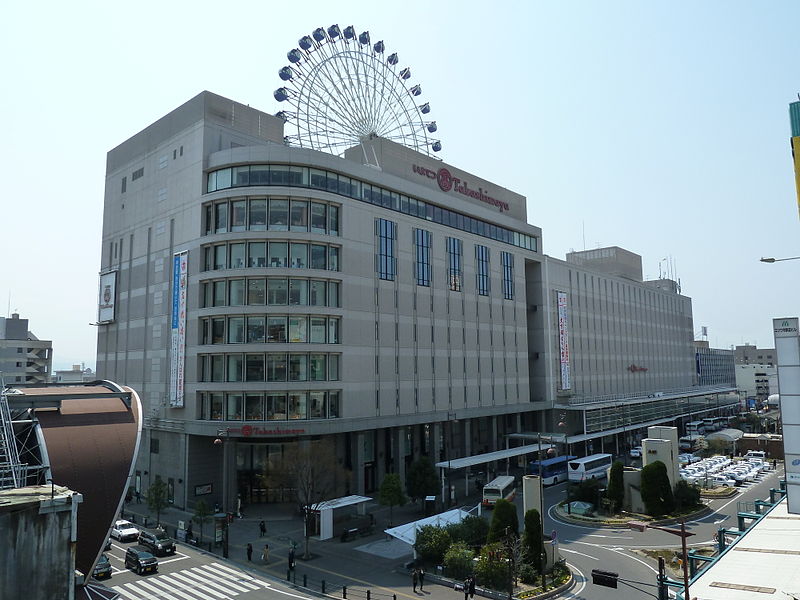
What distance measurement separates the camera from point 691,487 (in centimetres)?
5447

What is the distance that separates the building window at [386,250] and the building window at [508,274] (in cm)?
2205

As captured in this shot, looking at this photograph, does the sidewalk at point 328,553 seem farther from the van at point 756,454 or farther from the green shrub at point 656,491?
the van at point 756,454

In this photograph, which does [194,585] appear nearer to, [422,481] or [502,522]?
[502,522]

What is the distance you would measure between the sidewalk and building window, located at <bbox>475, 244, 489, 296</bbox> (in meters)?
31.0

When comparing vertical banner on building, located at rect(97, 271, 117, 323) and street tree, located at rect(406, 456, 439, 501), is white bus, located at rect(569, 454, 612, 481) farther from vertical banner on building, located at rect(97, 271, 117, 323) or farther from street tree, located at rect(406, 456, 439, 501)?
vertical banner on building, located at rect(97, 271, 117, 323)

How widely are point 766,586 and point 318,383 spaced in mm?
40967

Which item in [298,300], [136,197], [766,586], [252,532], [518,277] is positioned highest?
[136,197]

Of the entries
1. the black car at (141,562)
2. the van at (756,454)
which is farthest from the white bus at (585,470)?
the black car at (141,562)

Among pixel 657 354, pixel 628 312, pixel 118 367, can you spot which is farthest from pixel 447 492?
pixel 657 354

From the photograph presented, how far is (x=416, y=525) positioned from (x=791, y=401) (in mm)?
26523

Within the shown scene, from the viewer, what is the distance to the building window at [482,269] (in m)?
77.4

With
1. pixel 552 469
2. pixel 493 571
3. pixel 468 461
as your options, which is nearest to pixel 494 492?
pixel 468 461

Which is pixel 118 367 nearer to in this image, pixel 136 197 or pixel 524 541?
pixel 136 197

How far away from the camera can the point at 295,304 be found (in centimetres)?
5534
